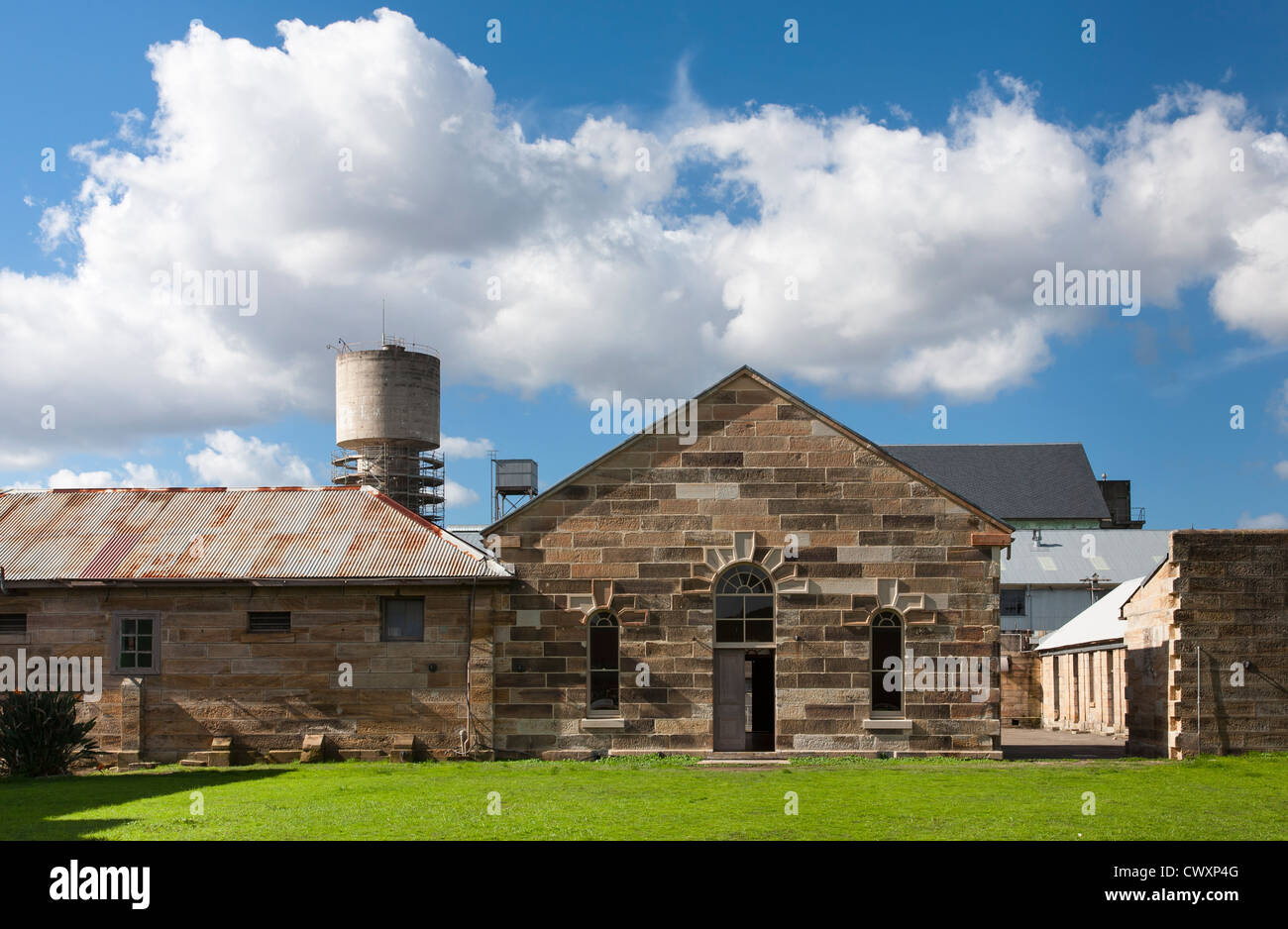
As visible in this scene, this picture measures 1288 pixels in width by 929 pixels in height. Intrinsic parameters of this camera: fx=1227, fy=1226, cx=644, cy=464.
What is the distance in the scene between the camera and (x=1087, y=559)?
64.5m

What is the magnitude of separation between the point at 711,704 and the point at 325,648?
27.1 feet

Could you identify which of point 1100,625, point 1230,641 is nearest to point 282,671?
point 1230,641

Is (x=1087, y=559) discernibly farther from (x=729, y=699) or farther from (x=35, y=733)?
(x=35, y=733)

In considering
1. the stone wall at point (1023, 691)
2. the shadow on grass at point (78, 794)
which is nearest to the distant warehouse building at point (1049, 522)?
the stone wall at point (1023, 691)

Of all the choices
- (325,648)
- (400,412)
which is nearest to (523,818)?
(325,648)

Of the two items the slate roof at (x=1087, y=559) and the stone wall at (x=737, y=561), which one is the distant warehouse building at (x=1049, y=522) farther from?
the stone wall at (x=737, y=561)

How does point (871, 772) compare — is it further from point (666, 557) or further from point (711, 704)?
point (666, 557)

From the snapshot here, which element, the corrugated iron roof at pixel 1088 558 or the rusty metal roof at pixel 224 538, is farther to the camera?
the corrugated iron roof at pixel 1088 558

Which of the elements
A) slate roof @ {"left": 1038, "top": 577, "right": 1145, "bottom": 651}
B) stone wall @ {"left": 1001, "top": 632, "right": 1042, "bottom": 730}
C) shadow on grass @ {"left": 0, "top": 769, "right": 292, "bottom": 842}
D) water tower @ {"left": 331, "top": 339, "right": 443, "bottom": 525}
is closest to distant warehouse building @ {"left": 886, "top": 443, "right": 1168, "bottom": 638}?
stone wall @ {"left": 1001, "top": 632, "right": 1042, "bottom": 730}

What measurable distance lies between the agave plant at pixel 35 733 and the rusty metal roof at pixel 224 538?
143 inches

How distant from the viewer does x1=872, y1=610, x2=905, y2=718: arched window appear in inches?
1014

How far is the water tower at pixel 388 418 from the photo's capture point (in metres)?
50.8

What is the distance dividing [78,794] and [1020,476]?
7158 cm

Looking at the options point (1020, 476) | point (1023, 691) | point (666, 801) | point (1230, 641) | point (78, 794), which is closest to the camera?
point (666, 801)
